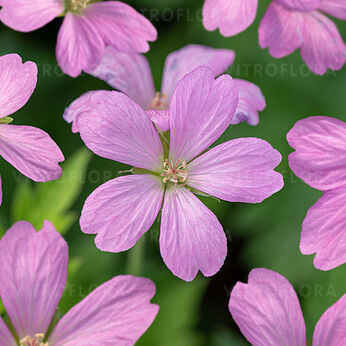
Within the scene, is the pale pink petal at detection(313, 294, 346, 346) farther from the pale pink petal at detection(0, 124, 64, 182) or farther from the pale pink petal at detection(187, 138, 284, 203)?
the pale pink petal at detection(0, 124, 64, 182)

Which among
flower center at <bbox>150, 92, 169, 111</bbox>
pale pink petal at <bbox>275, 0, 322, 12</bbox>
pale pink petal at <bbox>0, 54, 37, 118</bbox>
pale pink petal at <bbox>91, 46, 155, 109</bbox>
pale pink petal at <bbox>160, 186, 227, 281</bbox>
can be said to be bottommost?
pale pink petal at <bbox>160, 186, 227, 281</bbox>

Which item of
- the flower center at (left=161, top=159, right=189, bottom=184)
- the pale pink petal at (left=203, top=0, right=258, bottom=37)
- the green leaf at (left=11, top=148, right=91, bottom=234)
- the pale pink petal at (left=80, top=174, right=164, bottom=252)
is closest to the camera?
the pale pink petal at (left=80, top=174, right=164, bottom=252)

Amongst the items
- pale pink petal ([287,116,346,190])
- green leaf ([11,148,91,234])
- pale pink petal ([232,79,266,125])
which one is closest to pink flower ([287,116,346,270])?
pale pink petal ([287,116,346,190])

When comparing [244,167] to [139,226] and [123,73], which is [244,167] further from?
[123,73]

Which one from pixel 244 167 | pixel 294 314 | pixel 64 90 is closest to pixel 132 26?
pixel 244 167

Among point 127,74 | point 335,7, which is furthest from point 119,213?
point 335,7

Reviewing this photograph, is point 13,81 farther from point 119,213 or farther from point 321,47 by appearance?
point 321,47
